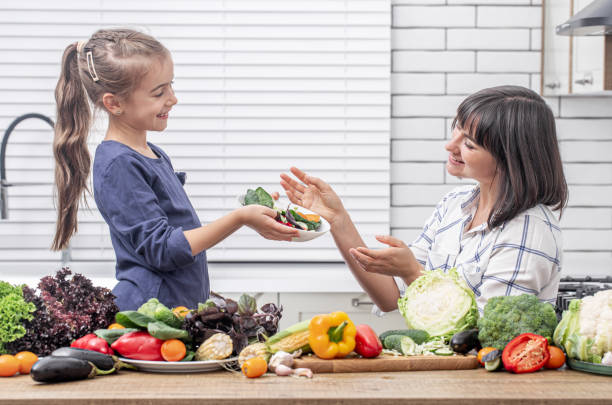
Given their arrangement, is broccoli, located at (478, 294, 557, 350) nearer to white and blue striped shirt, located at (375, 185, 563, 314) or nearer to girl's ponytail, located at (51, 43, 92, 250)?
white and blue striped shirt, located at (375, 185, 563, 314)

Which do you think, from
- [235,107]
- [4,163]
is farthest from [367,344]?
[4,163]

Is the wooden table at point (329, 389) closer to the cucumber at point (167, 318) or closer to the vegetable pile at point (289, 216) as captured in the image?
the cucumber at point (167, 318)

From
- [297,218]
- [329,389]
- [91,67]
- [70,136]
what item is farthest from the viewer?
[70,136]

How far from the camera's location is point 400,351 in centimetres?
146

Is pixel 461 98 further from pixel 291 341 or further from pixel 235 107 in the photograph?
pixel 291 341

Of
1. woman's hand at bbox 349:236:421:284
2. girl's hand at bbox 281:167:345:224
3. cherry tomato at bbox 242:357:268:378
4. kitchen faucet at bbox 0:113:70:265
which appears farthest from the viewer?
kitchen faucet at bbox 0:113:70:265

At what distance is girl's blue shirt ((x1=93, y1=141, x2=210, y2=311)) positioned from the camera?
5.82 ft

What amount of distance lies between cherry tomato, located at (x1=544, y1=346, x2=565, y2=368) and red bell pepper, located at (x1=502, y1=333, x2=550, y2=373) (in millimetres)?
12

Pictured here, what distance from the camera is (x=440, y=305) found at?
1.55 metres

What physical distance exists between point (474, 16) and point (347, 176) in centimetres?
99

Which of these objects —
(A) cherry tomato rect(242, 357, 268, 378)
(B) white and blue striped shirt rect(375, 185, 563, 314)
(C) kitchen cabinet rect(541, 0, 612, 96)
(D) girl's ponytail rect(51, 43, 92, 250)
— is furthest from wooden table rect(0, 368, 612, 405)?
(C) kitchen cabinet rect(541, 0, 612, 96)

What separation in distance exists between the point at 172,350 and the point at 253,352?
163mm

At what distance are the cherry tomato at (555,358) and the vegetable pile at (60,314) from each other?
38.1 inches

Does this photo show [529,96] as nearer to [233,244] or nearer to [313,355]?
[313,355]
